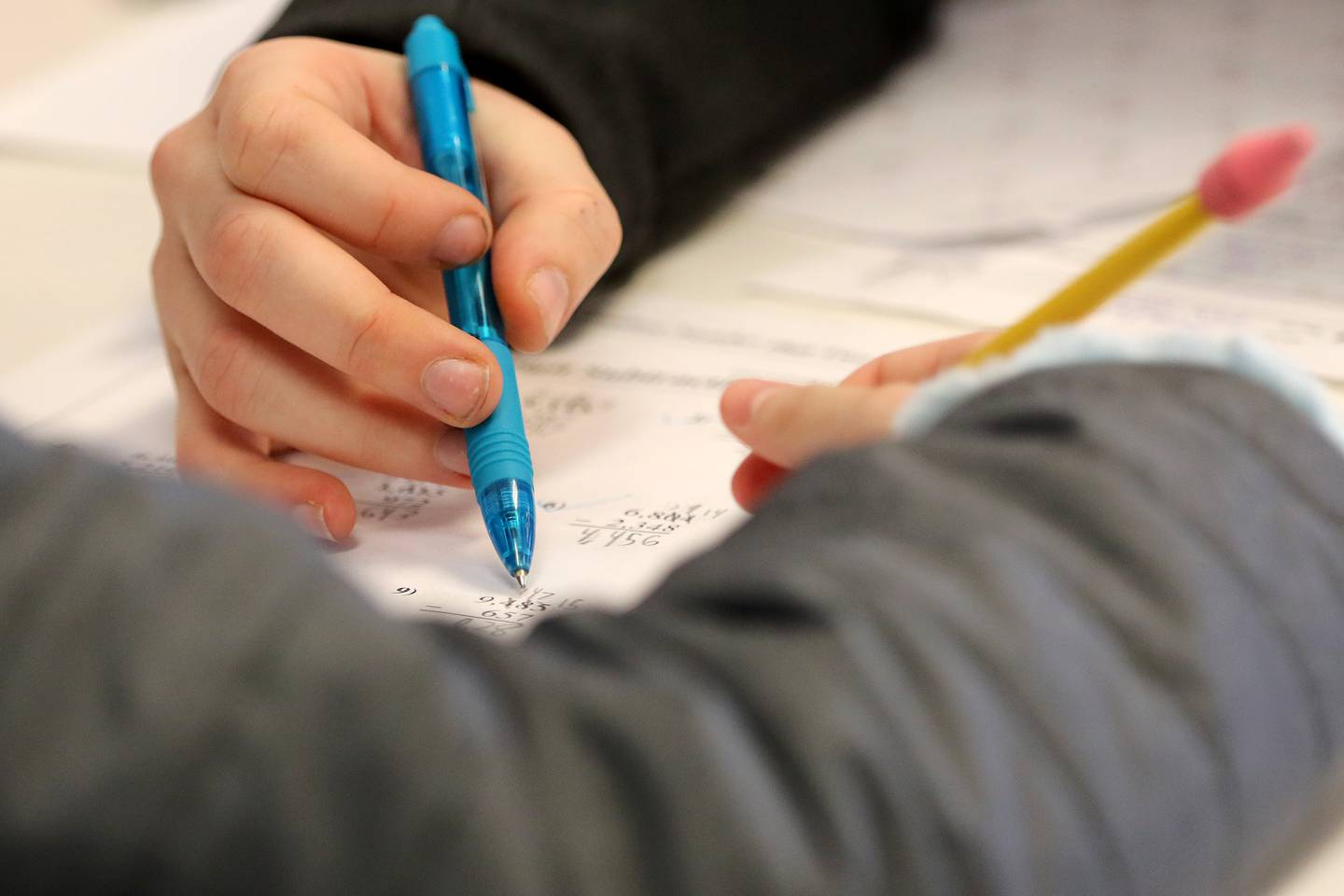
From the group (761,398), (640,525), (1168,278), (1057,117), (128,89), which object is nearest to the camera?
(761,398)

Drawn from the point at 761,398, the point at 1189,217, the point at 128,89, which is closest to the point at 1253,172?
the point at 1189,217

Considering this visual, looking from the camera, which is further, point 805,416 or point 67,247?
point 67,247

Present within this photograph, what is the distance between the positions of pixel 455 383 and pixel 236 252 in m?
0.10

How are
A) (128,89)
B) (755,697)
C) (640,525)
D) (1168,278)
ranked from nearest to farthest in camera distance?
(755,697), (640,525), (1168,278), (128,89)

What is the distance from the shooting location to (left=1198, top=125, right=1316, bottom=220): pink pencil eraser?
24cm

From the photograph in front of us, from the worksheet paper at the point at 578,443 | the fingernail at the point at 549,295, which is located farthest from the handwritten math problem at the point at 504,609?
the fingernail at the point at 549,295

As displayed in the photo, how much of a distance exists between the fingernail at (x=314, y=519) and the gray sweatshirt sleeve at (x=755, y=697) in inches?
8.6

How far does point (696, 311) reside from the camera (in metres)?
0.56

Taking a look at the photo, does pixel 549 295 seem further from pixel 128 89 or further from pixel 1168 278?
pixel 128 89

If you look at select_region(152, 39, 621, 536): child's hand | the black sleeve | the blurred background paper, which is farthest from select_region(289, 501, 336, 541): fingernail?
the blurred background paper

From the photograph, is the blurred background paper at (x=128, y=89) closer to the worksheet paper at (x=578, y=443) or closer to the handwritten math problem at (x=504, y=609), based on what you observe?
the worksheet paper at (x=578, y=443)

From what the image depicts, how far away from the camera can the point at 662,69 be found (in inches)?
24.4

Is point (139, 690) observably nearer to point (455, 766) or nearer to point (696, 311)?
point (455, 766)

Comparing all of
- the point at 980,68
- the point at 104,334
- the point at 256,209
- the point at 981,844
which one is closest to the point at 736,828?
the point at 981,844
